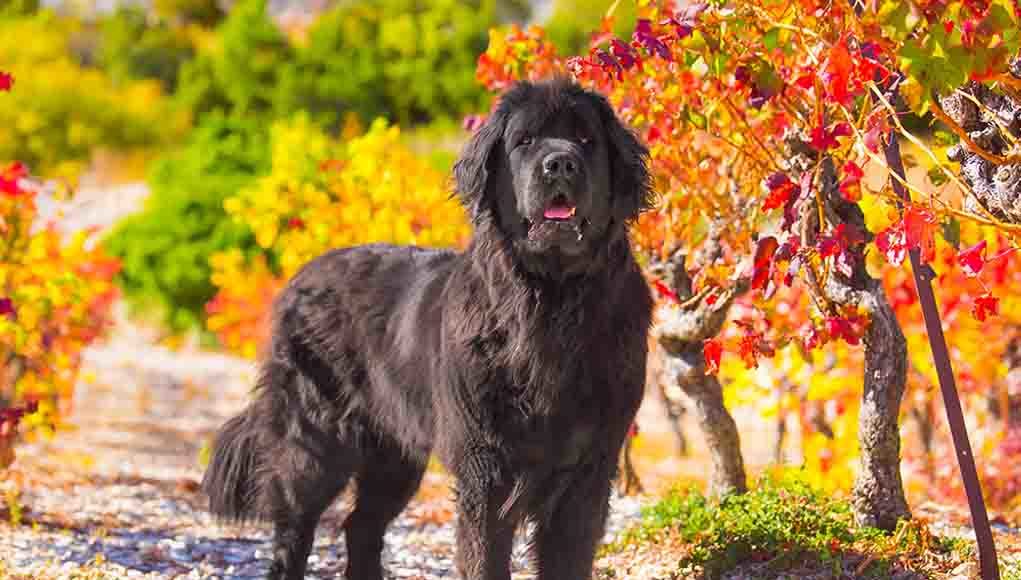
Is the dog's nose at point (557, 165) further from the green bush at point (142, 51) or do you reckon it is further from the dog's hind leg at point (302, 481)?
the green bush at point (142, 51)

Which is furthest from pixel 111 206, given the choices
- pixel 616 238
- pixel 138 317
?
pixel 616 238

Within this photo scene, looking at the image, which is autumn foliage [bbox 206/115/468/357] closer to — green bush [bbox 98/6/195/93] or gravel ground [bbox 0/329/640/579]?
gravel ground [bbox 0/329/640/579]

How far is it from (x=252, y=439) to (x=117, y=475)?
3314mm

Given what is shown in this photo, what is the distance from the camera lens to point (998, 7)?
2578 millimetres

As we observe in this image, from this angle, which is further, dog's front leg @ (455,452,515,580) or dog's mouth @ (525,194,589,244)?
dog's front leg @ (455,452,515,580)

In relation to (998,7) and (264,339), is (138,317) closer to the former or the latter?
(264,339)

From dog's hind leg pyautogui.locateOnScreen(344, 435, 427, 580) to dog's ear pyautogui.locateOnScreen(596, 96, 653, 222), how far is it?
1.52 meters

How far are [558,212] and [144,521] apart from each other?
3615 mm

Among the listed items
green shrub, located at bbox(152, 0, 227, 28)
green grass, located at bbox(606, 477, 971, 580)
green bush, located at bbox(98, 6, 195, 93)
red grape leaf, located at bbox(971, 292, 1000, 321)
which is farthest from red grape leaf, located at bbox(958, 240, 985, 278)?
green shrub, located at bbox(152, 0, 227, 28)

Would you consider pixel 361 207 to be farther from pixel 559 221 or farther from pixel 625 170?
pixel 559 221

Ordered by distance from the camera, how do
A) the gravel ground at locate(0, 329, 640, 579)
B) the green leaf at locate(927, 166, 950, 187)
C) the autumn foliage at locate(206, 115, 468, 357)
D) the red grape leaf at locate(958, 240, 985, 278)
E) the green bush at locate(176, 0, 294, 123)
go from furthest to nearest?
the green bush at locate(176, 0, 294, 123), the autumn foliage at locate(206, 115, 468, 357), the gravel ground at locate(0, 329, 640, 579), the green leaf at locate(927, 166, 950, 187), the red grape leaf at locate(958, 240, 985, 278)

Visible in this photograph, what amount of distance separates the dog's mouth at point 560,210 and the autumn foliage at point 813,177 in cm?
42

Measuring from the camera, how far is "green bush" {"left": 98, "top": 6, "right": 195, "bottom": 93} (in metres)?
46.8

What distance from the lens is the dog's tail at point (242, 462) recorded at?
4.81 meters
